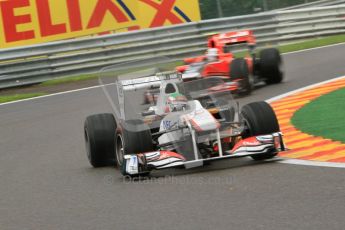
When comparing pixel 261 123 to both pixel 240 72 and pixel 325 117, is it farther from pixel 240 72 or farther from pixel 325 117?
pixel 240 72

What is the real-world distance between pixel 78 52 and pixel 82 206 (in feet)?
46.7

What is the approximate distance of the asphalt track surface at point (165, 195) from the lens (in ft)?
21.3

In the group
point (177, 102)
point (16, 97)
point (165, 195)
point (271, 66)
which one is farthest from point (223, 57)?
point (165, 195)

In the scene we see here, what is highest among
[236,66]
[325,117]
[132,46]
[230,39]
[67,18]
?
[67,18]

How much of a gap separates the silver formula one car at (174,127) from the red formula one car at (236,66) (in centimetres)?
521

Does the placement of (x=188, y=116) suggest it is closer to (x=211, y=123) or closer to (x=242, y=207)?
(x=211, y=123)

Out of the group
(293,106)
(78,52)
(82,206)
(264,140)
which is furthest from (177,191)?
(78,52)

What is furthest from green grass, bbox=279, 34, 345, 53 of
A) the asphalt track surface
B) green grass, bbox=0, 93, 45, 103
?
the asphalt track surface

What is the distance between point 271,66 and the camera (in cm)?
1644

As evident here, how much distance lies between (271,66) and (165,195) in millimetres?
9001

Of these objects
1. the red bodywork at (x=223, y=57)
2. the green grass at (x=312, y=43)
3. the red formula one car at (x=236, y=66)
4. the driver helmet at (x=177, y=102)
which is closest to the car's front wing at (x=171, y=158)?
the driver helmet at (x=177, y=102)

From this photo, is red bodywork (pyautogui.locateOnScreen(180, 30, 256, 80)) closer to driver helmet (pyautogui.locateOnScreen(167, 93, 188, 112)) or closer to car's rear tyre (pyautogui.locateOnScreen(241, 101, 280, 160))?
driver helmet (pyautogui.locateOnScreen(167, 93, 188, 112))

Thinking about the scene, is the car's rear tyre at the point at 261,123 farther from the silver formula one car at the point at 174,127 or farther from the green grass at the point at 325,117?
the green grass at the point at 325,117

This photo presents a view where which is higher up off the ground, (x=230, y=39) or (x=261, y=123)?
(x=230, y=39)
